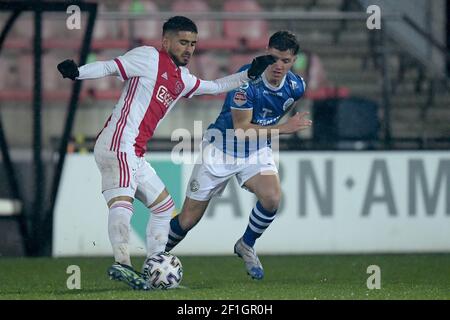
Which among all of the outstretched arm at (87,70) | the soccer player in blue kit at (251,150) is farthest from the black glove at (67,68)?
the soccer player in blue kit at (251,150)

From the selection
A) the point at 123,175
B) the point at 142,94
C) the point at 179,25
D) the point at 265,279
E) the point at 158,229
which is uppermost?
the point at 179,25

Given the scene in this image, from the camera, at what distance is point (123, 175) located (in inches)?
352

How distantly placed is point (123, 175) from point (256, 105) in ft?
5.98

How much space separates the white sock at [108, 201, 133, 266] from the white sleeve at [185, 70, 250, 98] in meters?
1.08

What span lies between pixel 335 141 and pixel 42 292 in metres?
5.33

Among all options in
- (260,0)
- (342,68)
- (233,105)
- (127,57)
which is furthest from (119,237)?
(260,0)

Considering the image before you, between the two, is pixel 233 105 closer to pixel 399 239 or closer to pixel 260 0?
pixel 399 239

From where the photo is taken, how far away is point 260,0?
→ 16.7 metres

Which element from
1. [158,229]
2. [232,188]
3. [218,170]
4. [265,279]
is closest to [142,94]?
[158,229]

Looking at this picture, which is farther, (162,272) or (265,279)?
(265,279)

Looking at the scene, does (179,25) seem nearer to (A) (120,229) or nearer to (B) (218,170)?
(A) (120,229)

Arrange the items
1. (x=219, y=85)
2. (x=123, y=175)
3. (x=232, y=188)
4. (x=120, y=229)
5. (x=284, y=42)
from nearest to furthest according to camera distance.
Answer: (x=120, y=229) → (x=123, y=175) → (x=219, y=85) → (x=284, y=42) → (x=232, y=188)

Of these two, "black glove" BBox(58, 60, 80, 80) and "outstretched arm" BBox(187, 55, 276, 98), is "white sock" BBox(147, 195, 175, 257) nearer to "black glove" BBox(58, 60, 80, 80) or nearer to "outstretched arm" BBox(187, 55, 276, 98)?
"outstretched arm" BBox(187, 55, 276, 98)
